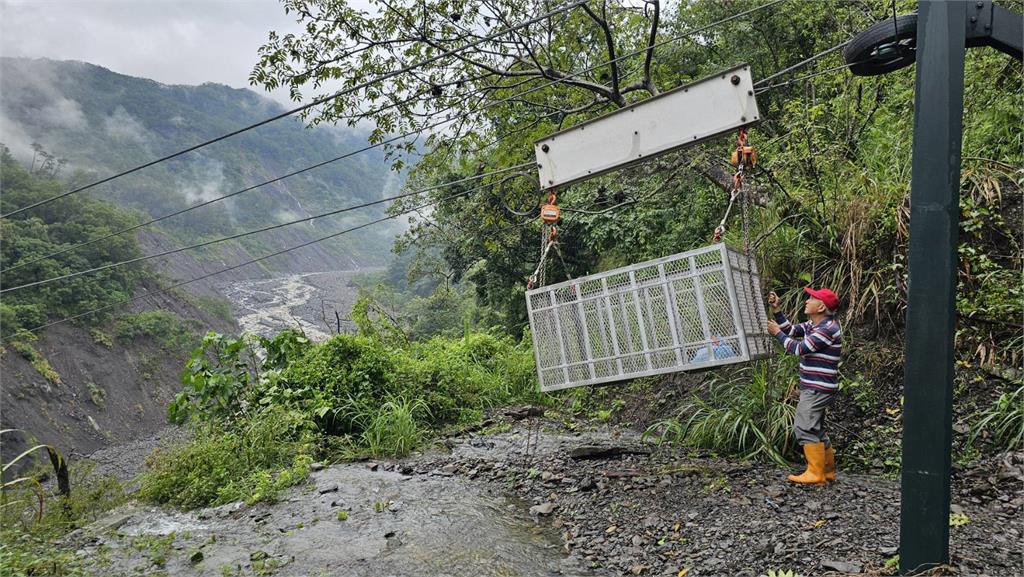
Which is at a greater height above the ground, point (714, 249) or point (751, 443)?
point (714, 249)

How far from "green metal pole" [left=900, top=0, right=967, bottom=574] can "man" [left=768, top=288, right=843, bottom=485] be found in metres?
1.61

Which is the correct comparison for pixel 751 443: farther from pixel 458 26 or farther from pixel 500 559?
pixel 458 26

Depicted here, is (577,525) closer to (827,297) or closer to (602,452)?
(602,452)

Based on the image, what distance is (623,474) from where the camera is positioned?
5352mm

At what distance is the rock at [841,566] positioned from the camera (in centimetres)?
317

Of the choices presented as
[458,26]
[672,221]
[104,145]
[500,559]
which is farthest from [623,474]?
[104,145]

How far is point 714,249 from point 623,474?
88.7 inches

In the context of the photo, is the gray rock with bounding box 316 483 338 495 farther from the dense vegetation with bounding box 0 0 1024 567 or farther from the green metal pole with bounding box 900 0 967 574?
the green metal pole with bounding box 900 0 967 574

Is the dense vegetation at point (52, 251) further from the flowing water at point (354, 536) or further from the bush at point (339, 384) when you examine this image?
the flowing water at point (354, 536)

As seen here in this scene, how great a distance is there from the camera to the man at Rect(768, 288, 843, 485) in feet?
14.7

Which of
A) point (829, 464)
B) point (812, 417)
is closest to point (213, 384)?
point (812, 417)

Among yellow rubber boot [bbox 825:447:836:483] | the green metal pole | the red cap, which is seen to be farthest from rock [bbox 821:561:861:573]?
the red cap

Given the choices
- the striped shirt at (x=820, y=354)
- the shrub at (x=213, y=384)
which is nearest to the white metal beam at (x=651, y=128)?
the striped shirt at (x=820, y=354)

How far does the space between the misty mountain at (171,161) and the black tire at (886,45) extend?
56.1 m
